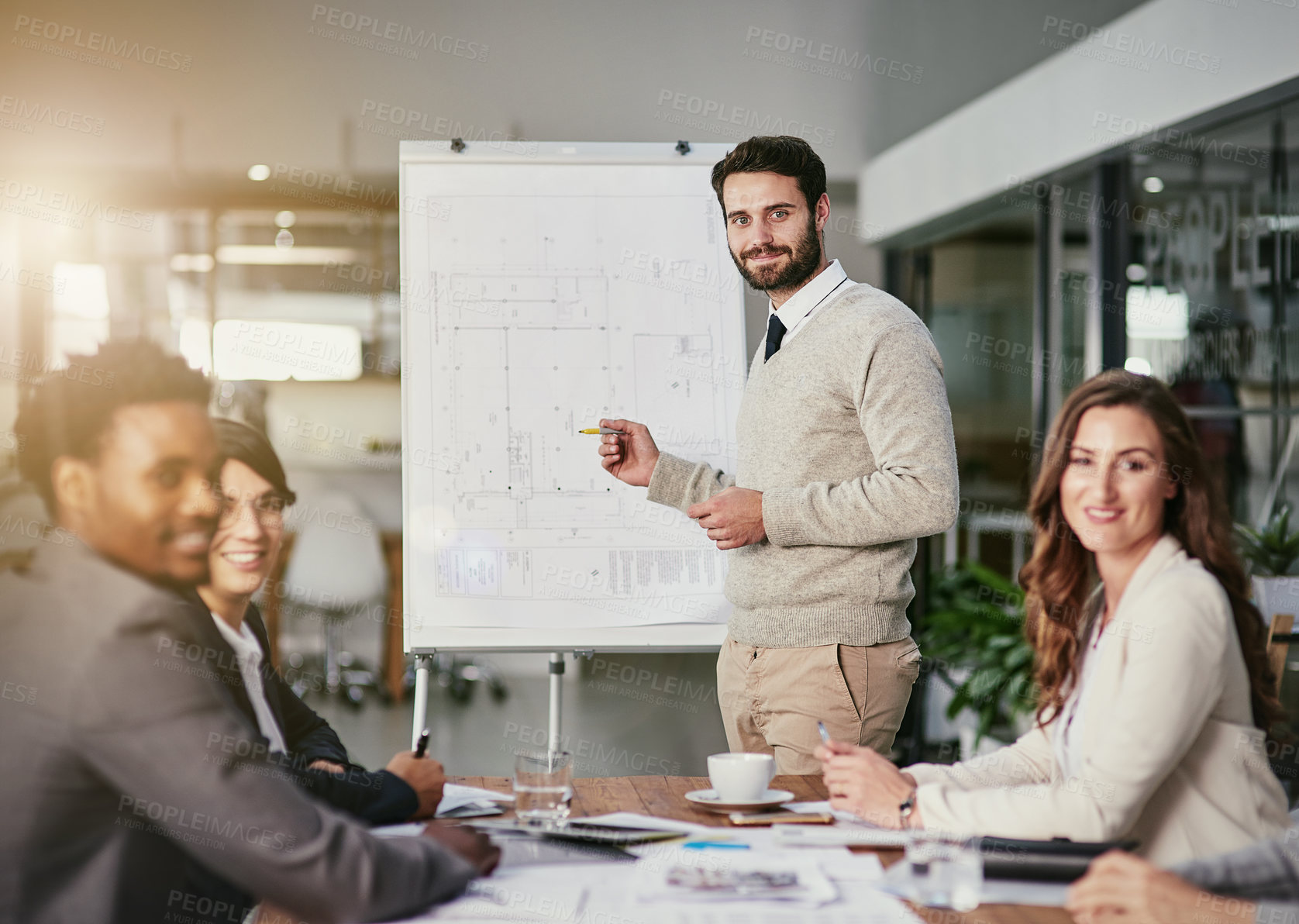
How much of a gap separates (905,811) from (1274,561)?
1994 millimetres

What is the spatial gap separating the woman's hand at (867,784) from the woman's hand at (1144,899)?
265 mm

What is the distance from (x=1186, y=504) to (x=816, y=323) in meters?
0.90

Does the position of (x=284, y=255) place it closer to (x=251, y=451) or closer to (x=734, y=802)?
(x=734, y=802)

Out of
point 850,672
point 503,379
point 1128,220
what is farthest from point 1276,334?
point 503,379

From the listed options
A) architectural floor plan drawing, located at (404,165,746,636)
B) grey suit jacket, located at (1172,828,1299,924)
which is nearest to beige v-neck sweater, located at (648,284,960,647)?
architectural floor plan drawing, located at (404,165,746,636)

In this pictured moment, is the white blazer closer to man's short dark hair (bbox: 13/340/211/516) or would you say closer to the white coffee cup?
the white coffee cup

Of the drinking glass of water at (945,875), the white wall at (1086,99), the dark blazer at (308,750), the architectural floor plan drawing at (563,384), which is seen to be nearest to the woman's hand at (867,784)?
the drinking glass of water at (945,875)

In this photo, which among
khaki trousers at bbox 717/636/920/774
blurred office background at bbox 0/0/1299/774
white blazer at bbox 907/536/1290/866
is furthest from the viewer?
blurred office background at bbox 0/0/1299/774

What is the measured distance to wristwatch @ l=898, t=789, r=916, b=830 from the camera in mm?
1256

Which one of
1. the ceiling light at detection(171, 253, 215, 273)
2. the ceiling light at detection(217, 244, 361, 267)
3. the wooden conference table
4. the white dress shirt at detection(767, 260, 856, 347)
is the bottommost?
the wooden conference table

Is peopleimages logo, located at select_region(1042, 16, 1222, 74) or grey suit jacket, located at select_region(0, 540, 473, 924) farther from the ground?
peopleimages logo, located at select_region(1042, 16, 1222, 74)

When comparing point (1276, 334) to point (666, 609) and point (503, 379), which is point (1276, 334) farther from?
point (503, 379)

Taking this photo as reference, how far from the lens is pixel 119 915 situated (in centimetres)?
86

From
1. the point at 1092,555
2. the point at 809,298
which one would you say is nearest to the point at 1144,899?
the point at 1092,555
